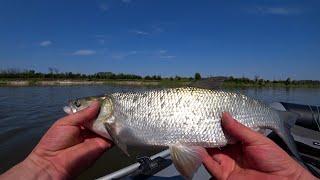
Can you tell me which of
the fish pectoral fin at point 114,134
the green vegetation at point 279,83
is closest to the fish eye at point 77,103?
the fish pectoral fin at point 114,134

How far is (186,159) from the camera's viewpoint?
124 inches

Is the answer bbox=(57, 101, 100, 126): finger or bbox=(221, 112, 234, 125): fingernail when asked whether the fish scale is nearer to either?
bbox=(221, 112, 234, 125): fingernail

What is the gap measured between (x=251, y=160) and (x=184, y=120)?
2.46ft

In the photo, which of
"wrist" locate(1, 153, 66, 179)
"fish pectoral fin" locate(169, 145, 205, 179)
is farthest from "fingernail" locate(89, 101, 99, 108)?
"fish pectoral fin" locate(169, 145, 205, 179)

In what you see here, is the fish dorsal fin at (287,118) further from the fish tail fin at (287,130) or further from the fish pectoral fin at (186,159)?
the fish pectoral fin at (186,159)

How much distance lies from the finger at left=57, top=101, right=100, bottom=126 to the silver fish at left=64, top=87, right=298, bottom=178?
0.09m

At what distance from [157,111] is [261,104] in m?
1.05

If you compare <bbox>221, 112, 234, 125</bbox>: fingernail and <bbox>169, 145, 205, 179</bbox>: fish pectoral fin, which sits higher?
<bbox>221, 112, 234, 125</bbox>: fingernail

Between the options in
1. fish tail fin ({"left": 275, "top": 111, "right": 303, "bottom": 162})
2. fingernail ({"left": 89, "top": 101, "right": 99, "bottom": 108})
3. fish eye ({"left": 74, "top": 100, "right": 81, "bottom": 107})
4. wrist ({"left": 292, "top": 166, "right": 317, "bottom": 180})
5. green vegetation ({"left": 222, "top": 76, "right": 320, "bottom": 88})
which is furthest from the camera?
green vegetation ({"left": 222, "top": 76, "right": 320, "bottom": 88})

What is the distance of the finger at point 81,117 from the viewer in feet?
10.9

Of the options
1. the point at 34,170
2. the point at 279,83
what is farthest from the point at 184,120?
the point at 279,83

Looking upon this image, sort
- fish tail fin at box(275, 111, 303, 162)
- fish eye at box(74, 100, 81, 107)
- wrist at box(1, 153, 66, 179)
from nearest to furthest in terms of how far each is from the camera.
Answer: wrist at box(1, 153, 66, 179), fish tail fin at box(275, 111, 303, 162), fish eye at box(74, 100, 81, 107)

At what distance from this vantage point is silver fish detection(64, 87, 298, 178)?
10.5ft

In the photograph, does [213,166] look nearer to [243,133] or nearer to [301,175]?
[243,133]
